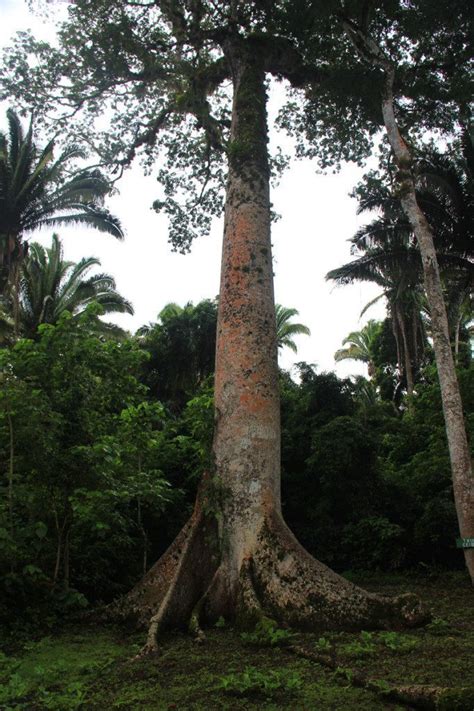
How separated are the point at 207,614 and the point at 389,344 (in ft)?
85.8

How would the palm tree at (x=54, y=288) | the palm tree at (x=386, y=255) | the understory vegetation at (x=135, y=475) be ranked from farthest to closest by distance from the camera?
the palm tree at (x=54, y=288)
the palm tree at (x=386, y=255)
the understory vegetation at (x=135, y=475)

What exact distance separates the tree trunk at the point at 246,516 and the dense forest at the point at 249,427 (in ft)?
0.07

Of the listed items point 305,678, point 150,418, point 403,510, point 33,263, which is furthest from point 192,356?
point 305,678

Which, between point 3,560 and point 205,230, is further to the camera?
point 205,230

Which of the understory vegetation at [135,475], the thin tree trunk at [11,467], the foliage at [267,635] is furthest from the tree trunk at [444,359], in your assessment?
the thin tree trunk at [11,467]

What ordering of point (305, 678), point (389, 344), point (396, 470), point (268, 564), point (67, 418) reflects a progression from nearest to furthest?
point (305, 678)
point (268, 564)
point (67, 418)
point (396, 470)
point (389, 344)

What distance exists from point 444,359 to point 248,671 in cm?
521

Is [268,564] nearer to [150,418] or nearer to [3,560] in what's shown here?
[3,560]

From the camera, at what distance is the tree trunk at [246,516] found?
4.89m

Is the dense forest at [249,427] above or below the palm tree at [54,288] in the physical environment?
below

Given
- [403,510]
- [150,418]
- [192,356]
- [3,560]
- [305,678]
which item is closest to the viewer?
[305,678]

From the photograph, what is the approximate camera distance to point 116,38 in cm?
907

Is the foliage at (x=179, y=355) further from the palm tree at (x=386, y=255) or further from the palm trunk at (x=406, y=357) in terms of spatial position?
the palm trunk at (x=406, y=357)

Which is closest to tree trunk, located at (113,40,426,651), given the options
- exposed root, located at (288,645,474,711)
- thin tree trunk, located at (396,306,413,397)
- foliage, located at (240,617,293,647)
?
foliage, located at (240,617,293,647)
